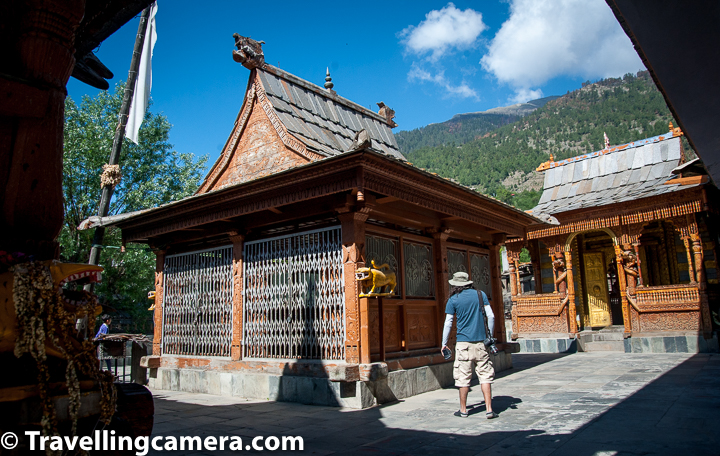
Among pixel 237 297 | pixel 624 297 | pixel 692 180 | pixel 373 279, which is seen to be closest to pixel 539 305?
pixel 624 297

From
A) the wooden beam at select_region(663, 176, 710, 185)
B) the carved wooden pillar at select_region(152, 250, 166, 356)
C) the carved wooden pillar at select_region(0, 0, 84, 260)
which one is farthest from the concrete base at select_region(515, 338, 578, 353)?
the carved wooden pillar at select_region(0, 0, 84, 260)

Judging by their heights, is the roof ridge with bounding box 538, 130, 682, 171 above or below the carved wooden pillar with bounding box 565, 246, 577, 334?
above

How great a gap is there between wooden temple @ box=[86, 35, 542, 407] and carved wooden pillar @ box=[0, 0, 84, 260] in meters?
3.84

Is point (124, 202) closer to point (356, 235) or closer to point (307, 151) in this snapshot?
point (307, 151)

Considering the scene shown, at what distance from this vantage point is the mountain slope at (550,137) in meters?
101

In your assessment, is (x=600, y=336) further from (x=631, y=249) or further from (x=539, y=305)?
(x=631, y=249)

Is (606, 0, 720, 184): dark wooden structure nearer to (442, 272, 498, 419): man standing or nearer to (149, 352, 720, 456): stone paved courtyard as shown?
(149, 352, 720, 456): stone paved courtyard

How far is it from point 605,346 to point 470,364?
449 inches

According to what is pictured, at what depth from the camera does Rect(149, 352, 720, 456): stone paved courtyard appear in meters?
4.63

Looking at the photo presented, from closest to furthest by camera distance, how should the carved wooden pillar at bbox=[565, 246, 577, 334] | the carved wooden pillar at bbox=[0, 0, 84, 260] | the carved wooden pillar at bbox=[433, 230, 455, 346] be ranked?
the carved wooden pillar at bbox=[0, 0, 84, 260], the carved wooden pillar at bbox=[433, 230, 455, 346], the carved wooden pillar at bbox=[565, 246, 577, 334]

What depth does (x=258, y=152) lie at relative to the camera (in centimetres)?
1054

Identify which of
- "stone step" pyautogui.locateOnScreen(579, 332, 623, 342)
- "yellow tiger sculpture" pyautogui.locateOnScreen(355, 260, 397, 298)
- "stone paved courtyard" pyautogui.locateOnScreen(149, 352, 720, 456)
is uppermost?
"yellow tiger sculpture" pyautogui.locateOnScreen(355, 260, 397, 298)

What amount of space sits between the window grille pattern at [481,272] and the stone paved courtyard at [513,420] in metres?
2.51

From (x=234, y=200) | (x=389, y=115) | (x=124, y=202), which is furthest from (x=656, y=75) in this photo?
(x=124, y=202)
